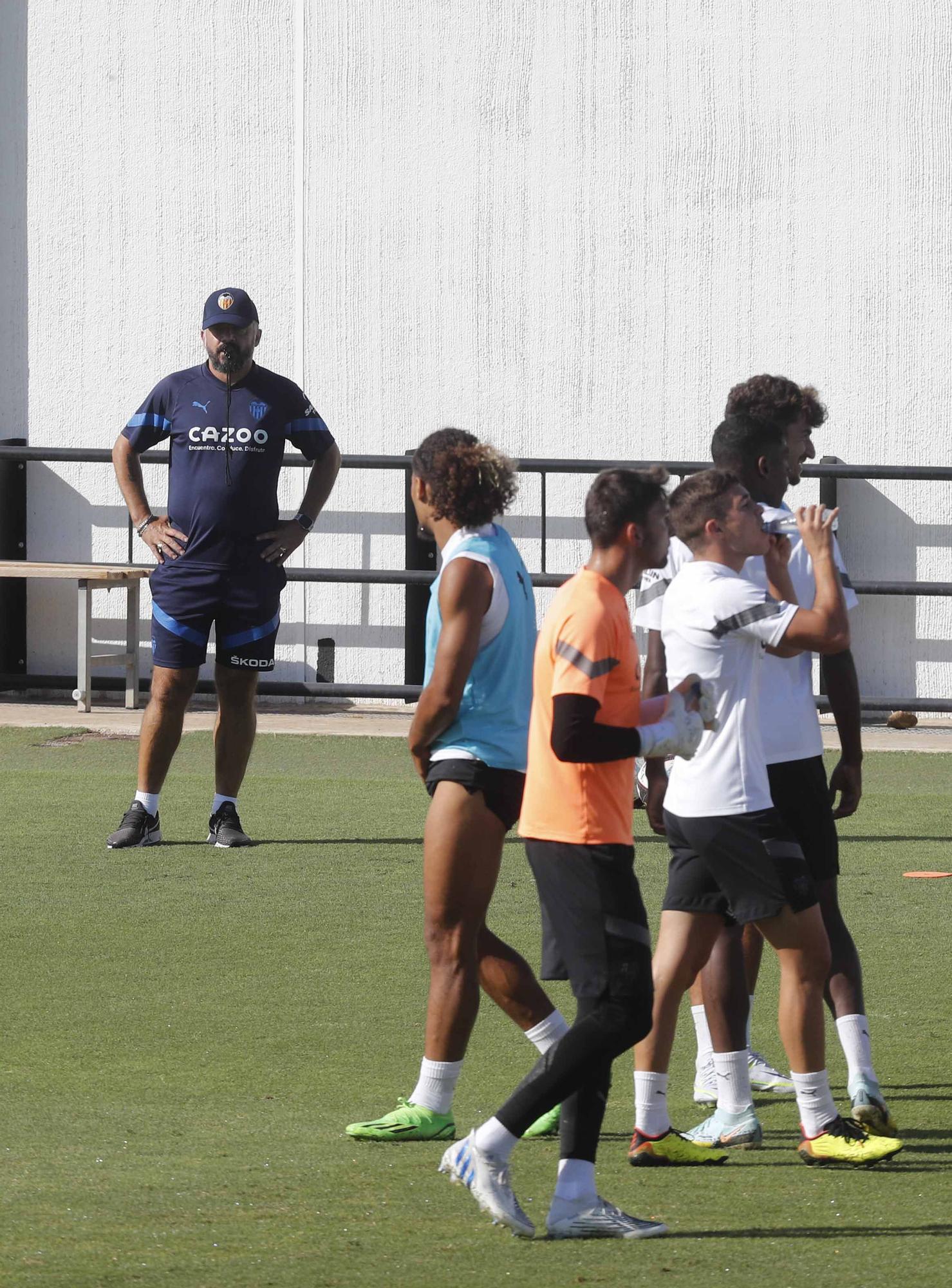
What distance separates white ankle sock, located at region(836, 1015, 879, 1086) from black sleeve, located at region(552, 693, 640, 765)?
1.21 meters

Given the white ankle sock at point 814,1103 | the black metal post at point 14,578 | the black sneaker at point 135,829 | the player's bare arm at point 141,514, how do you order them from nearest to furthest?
the white ankle sock at point 814,1103, the black sneaker at point 135,829, the player's bare arm at point 141,514, the black metal post at point 14,578

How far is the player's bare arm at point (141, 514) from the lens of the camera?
8.84m

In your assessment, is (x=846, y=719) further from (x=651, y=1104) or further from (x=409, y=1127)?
(x=409, y=1127)

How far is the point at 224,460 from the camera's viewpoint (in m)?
8.84

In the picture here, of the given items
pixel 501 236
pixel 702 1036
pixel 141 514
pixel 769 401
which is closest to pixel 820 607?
pixel 769 401

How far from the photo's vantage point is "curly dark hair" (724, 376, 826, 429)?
196 inches

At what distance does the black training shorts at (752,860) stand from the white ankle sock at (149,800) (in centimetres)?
443

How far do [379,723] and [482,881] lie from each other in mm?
8102

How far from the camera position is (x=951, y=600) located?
13047 mm

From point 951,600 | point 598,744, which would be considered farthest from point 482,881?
point 951,600

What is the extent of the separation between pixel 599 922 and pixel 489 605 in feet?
2.96

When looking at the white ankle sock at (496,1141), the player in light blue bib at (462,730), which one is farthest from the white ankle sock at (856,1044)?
the white ankle sock at (496,1141)

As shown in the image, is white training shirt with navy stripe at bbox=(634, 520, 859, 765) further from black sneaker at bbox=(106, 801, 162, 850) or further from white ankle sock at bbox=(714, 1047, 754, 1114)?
black sneaker at bbox=(106, 801, 162, 850)

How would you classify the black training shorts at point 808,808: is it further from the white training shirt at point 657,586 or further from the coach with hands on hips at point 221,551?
the coach with hands on hips at point 221,551
